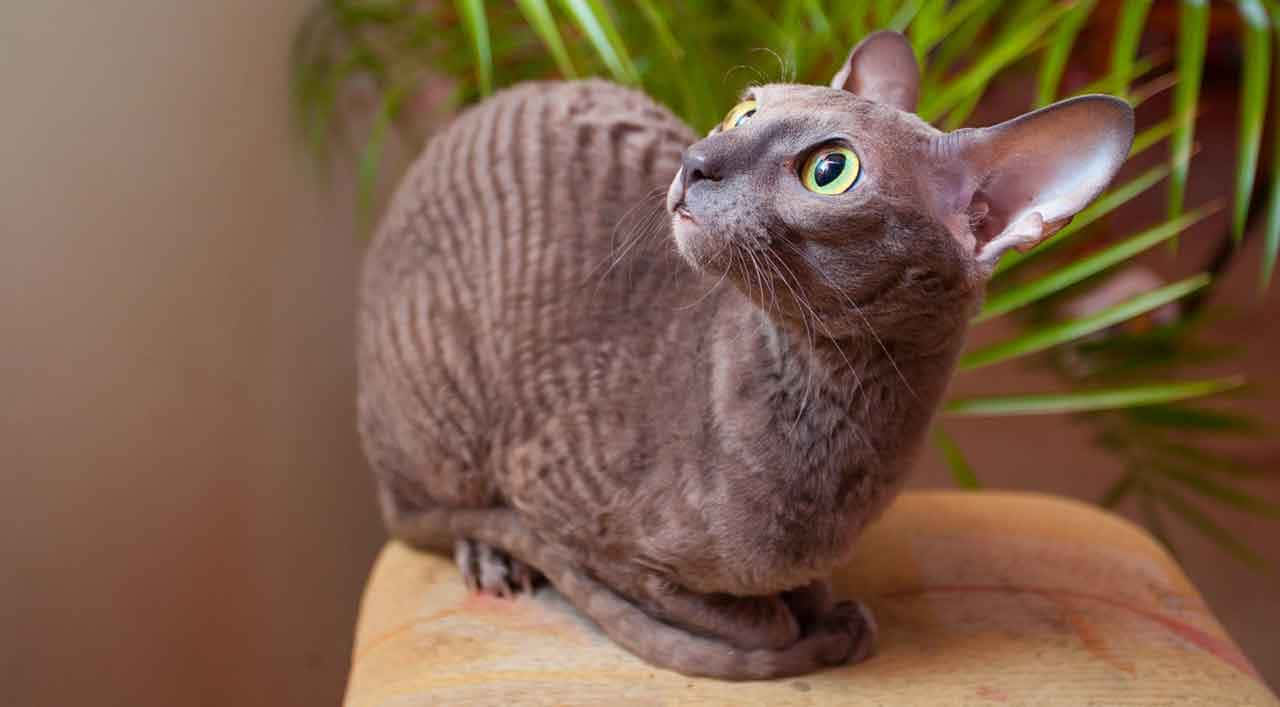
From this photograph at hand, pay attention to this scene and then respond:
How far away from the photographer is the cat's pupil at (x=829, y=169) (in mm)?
716

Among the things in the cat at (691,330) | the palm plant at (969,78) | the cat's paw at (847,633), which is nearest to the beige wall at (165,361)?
the palm plant at (969,78)

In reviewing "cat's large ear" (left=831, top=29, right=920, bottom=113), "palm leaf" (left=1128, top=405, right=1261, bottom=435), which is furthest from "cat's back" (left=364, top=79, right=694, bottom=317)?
"palm leaf" (left=1128, top=405, right=1261, bottom=435)

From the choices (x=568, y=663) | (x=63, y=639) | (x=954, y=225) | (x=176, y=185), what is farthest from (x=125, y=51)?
(x=954, y=225)

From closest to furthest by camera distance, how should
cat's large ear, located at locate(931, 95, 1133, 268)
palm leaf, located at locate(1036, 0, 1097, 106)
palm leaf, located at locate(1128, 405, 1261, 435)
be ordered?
cat's large ear, located at locate(931, 95, 1133, 268) < palm leaf, located at locate(1036, 0, 1097, 106) < palm leaf, located at locate(1128, 405, 1261, 435)

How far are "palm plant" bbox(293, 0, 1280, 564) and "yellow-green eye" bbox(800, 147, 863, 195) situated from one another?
0.38 meters

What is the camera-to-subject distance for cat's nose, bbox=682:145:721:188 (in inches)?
28.8

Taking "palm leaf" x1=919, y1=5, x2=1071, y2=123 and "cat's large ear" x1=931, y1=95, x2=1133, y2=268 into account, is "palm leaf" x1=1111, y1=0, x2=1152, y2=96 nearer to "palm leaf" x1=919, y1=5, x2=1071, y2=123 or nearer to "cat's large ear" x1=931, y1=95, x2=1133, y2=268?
"palm leaf" x1=919, y1=5, x2=1071, y2=123

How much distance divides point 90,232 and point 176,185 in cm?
13

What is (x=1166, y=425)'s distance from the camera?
153 cm

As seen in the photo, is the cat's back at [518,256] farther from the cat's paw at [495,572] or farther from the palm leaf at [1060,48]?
the palm leaf at [1060,48]

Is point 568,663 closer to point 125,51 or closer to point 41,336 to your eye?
point 41,336

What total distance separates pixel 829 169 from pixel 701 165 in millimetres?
82

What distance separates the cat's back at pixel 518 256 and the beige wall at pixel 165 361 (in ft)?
0.94

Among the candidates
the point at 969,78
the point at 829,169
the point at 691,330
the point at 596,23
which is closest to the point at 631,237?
the point at 691,330
